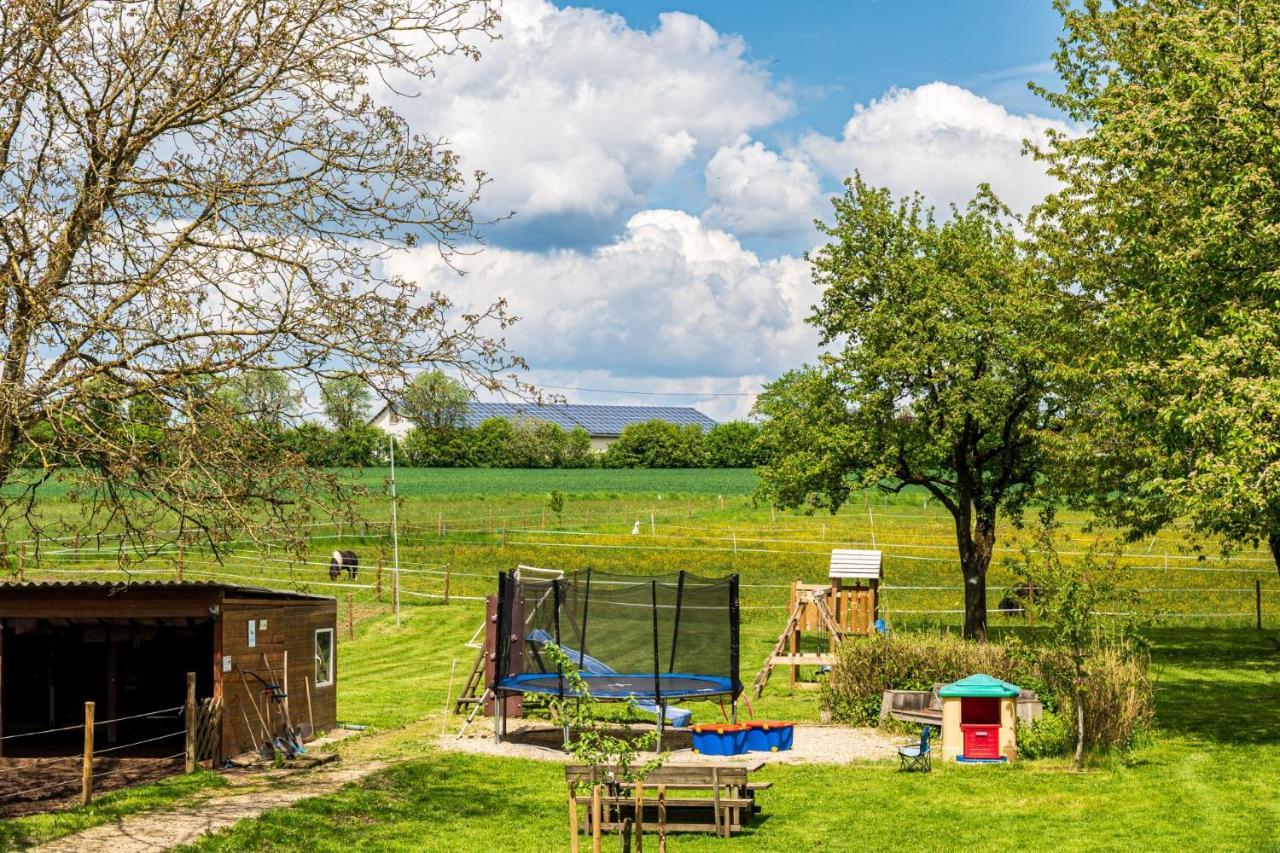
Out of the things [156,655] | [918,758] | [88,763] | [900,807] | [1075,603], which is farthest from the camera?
[156,655]

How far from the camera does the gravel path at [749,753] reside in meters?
20.5

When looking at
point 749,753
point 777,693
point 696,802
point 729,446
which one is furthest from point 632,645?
point 729,446

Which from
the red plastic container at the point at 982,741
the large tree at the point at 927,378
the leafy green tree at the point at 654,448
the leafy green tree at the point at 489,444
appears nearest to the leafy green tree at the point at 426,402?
the red plastic container at the point at 982,741

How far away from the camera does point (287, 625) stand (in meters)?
21.9

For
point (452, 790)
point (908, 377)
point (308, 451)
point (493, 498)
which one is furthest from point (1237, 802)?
point (493, 498)

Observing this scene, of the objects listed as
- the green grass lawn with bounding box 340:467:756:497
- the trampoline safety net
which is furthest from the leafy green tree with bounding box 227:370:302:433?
the green grass lawn with bounding box 340:467:756:497

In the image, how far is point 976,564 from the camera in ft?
112

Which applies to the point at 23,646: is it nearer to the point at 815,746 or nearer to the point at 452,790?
the point at 452,790

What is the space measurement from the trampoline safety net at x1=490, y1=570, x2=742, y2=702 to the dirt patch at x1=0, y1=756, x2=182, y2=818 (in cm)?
569

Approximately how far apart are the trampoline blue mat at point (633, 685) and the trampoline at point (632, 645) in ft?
0.05

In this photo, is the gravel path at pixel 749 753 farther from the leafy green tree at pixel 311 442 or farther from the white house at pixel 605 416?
the white house at pixel 605 416

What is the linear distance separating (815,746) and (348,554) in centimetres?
2694

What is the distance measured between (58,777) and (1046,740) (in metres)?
14.6

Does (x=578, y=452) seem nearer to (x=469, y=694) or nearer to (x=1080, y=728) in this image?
(x=469, y=694)
